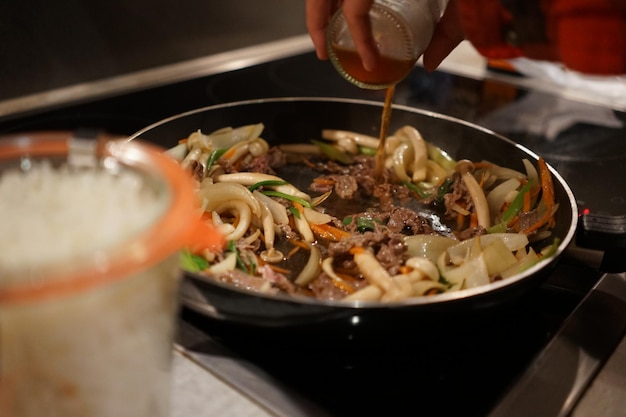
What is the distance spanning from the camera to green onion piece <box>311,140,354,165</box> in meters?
1.37

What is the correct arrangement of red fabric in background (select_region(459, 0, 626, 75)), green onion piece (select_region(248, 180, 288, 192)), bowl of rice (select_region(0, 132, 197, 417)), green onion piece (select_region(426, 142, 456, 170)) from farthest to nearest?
green onion piece (select_region(426, 142, 456, 170)), green onion piece (select_region(248, 180, 288, 192)), red fabric in background (select_region(459, 0, 626, 75)), bowl of rice (select_region(0, 132, 197, 417))

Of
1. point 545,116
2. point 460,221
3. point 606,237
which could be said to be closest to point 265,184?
point 460,221

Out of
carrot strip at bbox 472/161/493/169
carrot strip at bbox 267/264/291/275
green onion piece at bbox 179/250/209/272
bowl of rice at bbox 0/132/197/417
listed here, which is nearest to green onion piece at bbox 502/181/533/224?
carrot strip at bbox 472/161/493/169

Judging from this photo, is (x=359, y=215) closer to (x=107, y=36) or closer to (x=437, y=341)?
(x=437, y=341)

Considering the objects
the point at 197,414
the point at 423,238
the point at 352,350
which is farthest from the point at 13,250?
the point at 423,238

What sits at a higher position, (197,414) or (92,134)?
(92,134)

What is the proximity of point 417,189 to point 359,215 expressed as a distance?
21 cm

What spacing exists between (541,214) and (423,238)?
0.79 ft

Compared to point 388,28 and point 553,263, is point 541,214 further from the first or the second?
point 388,28

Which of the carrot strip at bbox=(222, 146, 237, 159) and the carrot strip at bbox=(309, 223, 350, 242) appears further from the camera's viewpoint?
the carrot strip at bbox=(222, 146, 237, 159)

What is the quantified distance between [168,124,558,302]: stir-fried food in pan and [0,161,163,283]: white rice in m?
0.39

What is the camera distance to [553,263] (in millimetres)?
792

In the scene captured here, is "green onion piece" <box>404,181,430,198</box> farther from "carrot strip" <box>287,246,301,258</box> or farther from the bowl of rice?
the bowl of rice

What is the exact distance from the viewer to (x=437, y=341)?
2.62 ft
